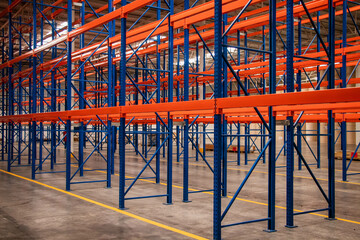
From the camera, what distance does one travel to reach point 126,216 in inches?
364

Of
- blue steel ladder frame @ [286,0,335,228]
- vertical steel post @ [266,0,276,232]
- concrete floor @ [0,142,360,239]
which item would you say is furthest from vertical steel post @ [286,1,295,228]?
concrete floor @ [0,142,360,239]

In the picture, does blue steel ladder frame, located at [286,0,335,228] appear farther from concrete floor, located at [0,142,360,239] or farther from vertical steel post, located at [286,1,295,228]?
concrete floor, located at [0,142,360,239]

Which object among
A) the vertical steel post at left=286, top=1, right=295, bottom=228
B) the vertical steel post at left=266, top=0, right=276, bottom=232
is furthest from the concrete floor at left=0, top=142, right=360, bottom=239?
the vertical steel post at left=286, top=1, right=295, bottom=228

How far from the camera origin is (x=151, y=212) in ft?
31.7

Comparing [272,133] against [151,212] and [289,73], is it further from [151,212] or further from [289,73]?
[151,212]

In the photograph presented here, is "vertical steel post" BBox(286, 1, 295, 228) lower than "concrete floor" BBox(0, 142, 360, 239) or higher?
higher

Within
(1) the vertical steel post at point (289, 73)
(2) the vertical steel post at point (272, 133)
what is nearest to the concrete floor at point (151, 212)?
(2) the vertical steel post at point (272, 133)

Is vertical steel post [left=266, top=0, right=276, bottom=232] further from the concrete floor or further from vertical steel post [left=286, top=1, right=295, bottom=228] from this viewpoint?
the concrete floor

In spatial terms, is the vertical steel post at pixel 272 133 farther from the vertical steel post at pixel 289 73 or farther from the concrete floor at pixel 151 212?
the concrete floor at pixel 151 212

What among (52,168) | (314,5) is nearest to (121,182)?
(314,5)

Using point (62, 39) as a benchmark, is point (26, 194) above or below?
below

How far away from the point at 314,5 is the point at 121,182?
21.3ft

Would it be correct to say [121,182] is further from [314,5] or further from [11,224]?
[314,5]

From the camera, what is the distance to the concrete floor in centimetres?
777
